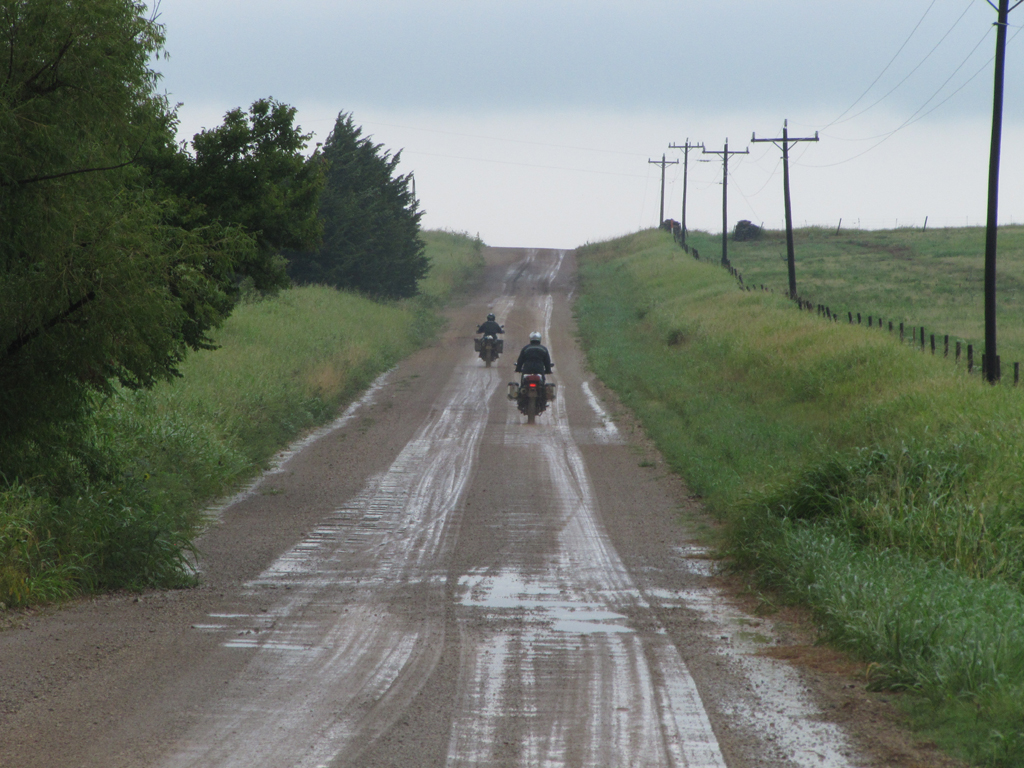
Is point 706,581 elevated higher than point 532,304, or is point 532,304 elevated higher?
point 532,304

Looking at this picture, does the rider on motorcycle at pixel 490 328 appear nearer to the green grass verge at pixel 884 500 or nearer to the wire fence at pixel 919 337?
the green grass verge at pixel 884 500

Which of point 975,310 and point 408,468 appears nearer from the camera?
point 408,468

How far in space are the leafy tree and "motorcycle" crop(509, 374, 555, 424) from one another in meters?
20.3

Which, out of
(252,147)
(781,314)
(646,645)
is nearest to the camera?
(646,645)

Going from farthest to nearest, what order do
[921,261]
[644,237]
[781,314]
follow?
[644,237] < [921,261] < [781,314]

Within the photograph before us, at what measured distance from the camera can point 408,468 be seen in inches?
564

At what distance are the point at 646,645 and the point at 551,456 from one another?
9127 millimetres

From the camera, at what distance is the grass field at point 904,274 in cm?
3675

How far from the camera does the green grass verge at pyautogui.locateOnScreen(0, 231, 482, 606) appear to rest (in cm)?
781

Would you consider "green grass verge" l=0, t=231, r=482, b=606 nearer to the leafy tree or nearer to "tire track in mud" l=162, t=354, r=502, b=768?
"tire track in mud" l=162, t=354, r=502, b=768

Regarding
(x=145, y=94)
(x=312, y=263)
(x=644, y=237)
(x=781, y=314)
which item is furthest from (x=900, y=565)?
(x=644, y=237)

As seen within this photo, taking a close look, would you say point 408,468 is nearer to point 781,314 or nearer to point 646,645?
point 646,645

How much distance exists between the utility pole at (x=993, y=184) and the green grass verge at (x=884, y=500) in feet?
2.80

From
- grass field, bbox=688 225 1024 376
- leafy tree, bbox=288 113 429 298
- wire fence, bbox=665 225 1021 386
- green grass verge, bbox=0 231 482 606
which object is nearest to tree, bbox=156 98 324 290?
green grass verge, bbox=0 231 482 606
